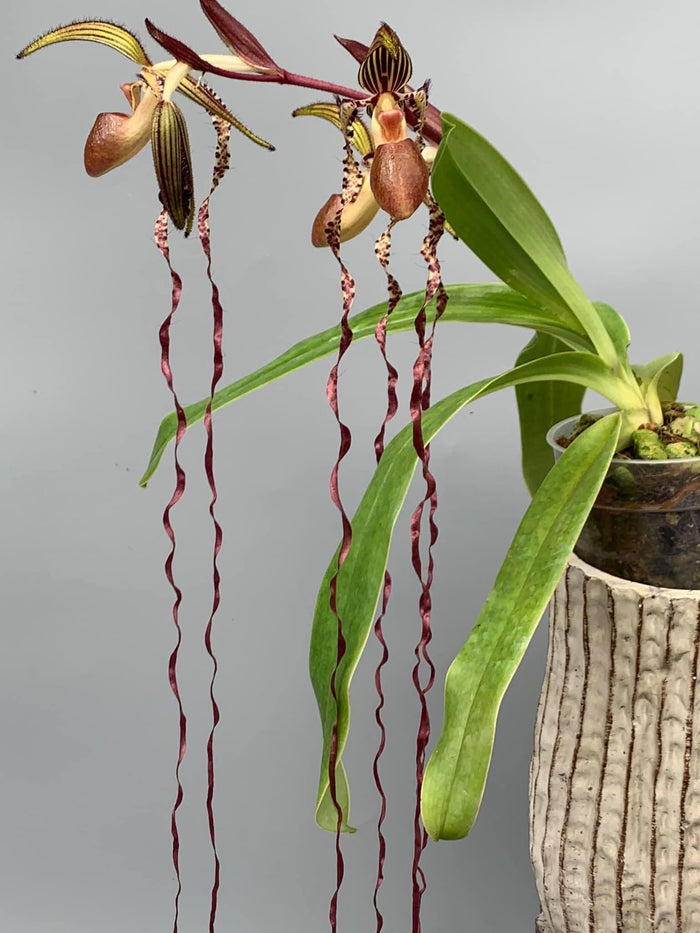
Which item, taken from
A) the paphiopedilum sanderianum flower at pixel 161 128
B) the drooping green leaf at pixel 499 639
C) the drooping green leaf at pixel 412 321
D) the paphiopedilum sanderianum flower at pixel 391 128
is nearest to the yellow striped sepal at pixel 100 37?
the paphiopedilum sanderianum flower at pixel 161 128

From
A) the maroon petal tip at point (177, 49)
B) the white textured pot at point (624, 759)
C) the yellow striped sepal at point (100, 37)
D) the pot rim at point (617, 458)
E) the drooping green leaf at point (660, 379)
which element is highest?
the yellow striped sepal at point (100, 37)

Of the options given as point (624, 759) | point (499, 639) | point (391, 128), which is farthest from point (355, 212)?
point (624, 759)

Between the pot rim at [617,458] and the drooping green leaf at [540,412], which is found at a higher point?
the drooping green leaf at [540,412]

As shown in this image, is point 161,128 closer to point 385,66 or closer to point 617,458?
point 385,66

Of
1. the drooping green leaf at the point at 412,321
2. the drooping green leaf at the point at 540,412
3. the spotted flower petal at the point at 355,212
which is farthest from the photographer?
the drooping green leaf at the point at 540,412

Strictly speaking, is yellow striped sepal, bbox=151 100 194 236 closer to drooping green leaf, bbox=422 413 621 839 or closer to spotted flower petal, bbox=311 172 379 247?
spotted flower petal, bbox=311 172 379 247

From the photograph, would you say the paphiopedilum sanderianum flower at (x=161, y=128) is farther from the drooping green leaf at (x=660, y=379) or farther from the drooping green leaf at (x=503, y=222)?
the drooping green leaf at (x=660, y=379)

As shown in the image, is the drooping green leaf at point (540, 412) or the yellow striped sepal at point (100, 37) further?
the drooping green leaf at point (540, 412)
